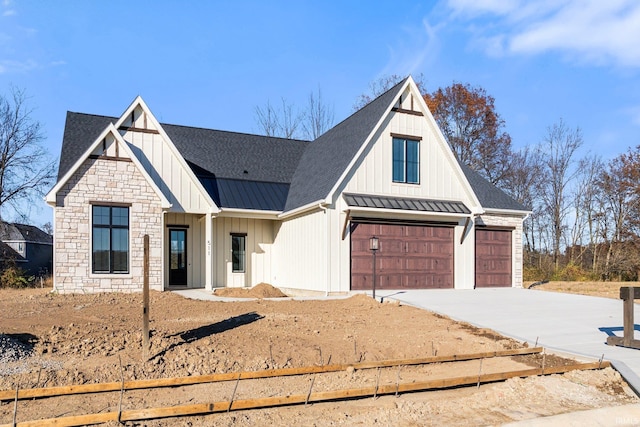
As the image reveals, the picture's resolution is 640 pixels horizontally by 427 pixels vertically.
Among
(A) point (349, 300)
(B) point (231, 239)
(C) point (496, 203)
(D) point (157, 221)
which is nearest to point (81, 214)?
(D) point (157, 221)

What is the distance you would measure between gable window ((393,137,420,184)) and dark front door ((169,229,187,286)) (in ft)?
26.5

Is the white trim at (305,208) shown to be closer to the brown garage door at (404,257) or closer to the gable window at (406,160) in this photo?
the brown garage door at (404,257)

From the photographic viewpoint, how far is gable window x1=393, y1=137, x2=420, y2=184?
1819 centimetres

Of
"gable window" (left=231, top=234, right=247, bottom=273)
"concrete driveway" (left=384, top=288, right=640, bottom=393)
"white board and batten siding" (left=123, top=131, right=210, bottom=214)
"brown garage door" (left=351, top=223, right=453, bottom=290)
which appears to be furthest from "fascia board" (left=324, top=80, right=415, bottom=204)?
"gable window" (left=231, top=234, right=247, bottom=273)

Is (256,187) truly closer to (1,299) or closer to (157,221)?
(157,221)

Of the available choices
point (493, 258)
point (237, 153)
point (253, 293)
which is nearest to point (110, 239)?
point (253, 293)

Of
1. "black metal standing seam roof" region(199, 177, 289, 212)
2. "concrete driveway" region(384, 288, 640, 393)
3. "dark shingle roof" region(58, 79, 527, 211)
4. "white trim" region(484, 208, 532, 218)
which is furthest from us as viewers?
"white trim" region(484, 208, 532, 218)

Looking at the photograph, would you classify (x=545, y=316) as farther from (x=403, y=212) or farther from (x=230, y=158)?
(x=230, y=158)

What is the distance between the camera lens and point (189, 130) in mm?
22516

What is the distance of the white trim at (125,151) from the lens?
15.3 metres

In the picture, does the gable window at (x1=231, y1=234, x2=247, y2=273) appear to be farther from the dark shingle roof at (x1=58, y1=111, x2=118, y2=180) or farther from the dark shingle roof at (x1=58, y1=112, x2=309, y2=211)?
the dark shingle roof at (x1=58, y1=111, x2=118, y2=180)

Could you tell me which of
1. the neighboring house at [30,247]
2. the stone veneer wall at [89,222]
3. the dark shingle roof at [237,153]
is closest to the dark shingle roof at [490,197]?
the dark shingle roof at [237,153]

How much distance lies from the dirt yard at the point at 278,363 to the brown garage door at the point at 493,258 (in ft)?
27.5

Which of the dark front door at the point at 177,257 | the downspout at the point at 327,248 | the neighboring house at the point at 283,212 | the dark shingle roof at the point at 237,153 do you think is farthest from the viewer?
the dark shingle roof at the point at 237,153
